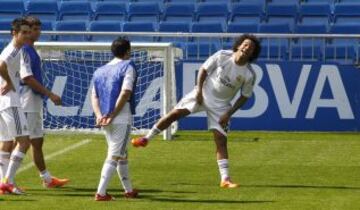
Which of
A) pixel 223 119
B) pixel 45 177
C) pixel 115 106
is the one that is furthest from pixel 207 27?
pixel 115 106

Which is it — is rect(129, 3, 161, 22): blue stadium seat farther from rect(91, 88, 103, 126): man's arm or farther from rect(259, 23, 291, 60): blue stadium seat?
rect(91, 88, 103, 126): man's arm

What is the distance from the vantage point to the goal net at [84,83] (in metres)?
20.1

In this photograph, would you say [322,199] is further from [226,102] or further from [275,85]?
[275,85]

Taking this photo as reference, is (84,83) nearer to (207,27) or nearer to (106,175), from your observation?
(207,27)

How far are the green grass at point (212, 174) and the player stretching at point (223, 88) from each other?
50 centimetres

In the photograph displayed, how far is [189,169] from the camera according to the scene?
14.9 m

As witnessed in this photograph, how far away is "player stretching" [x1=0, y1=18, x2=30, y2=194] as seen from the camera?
39.8ft

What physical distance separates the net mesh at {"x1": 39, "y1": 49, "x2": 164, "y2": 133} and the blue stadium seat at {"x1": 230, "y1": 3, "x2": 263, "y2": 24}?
5.21 meters

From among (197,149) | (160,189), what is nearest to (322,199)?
(160,189)

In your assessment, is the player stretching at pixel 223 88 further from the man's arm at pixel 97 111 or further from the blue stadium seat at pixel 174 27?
the blue stadium seat at pixel 174 27

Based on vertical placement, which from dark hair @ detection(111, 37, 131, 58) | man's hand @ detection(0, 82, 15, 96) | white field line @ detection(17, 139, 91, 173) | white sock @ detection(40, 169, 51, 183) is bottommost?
white field line @ detection(17, 139, 91, 173)

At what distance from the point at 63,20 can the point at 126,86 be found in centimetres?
1502

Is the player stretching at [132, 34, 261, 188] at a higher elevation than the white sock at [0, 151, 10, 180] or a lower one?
higher

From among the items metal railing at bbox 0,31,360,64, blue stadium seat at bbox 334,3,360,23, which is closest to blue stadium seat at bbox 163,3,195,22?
blue stadium seat at bbox 334,3,360,23
